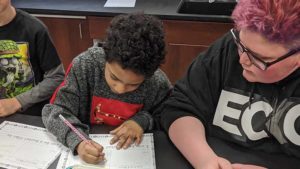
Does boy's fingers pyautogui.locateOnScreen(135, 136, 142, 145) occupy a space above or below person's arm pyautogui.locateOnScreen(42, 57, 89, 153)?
below

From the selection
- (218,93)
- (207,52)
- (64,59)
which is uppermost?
(207,52)

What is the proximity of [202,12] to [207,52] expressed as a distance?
1185 mm

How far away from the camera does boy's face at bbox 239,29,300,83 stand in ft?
2.52

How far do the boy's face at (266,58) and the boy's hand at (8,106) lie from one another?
782 millimetres

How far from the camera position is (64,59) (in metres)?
2.40

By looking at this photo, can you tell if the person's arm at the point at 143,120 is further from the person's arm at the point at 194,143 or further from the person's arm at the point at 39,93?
the person's arm at the point at 39,93

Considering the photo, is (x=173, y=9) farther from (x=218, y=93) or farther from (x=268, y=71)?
(x=268, y=71)

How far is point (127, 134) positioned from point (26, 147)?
0.30m

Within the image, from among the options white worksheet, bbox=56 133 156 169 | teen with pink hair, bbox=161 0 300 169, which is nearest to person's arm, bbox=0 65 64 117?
white worksheet, bbox=56 133 156 169

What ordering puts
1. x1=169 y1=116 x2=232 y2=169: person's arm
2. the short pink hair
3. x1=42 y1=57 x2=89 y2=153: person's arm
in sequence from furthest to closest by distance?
x1=42 y1=57 x2=89 y2=153: person's arm, x1=169 y1=116 x2=232 y2=169: person's arm, the short pink hair

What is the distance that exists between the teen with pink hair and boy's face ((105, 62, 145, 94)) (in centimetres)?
14

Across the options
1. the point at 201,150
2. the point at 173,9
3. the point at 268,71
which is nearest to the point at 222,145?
the point at 201,150

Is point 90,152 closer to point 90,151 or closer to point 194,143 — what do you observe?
point 90,151

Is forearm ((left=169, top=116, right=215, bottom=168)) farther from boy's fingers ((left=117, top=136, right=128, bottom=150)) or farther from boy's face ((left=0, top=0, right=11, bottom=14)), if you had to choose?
boy's face ((left=0, top=0, right=11, bottom=14))
